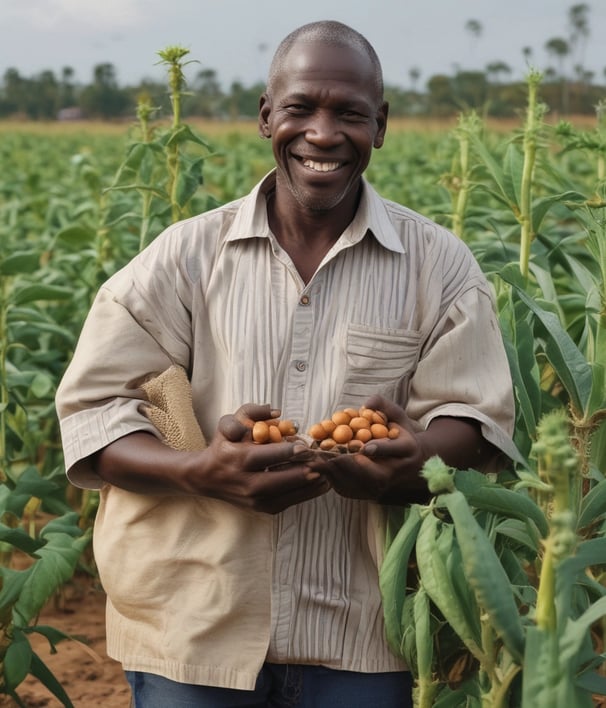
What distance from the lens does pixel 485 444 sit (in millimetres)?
1856

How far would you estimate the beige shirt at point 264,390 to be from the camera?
6.03ft

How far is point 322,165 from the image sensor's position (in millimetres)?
1811

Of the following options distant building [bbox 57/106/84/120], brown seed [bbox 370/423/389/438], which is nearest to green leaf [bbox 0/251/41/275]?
brown seed [bbox 370/423/389/438]

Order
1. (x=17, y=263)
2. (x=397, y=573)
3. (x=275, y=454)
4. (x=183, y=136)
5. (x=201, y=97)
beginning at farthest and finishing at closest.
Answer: (x=201, y=97)
(x=17, y=263)
(x=183, y=136)
(x=397, y=573)
(x=275, y=454)

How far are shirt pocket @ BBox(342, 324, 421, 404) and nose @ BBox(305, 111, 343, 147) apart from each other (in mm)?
292

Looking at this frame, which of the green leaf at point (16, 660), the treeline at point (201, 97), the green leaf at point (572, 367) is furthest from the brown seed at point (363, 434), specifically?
the treeline at point (201, 97)

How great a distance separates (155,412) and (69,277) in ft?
10.3

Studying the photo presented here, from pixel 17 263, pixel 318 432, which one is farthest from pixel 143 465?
pixel 17 263

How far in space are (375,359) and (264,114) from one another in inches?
17.7

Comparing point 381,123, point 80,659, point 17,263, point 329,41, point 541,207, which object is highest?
point 329,41

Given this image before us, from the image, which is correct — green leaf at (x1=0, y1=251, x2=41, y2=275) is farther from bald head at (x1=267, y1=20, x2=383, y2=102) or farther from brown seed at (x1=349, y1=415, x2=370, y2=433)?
brown seed at (x1=349, y1=415, x2=370, y2=433)

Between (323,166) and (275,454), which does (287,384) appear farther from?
(323,166)

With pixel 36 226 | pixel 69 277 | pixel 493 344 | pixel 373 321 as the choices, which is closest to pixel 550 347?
pixel 493 344

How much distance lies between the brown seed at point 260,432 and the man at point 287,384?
16cm
